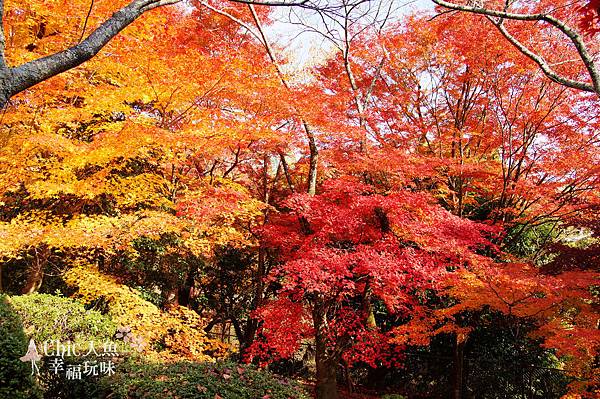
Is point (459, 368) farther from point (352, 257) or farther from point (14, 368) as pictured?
point (14, 368)

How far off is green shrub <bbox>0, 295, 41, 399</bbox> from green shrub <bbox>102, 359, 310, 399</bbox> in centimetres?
127

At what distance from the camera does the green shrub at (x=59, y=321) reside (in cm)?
635

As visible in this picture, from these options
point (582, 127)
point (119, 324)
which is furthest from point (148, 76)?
point (582, 127)

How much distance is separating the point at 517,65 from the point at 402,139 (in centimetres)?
310

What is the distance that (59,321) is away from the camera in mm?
6609

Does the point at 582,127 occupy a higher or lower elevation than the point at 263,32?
lower

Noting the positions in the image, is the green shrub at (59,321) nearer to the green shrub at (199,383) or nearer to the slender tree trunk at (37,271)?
the slender tree trunk at (37,271)

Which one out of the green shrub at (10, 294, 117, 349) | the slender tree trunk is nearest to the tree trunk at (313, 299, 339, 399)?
the green shrub at (10, 294, 117, 349)

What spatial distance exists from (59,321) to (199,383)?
4.24 m

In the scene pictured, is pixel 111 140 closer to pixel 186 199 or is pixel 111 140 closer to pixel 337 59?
pixel 186 199

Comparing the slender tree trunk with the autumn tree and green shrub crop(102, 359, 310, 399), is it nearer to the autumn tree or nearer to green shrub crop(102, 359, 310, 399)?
the autumn tree

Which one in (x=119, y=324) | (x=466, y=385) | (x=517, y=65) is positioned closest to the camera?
(x=119, y=324)

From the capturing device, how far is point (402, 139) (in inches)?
421

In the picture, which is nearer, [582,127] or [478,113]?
[582,127]
